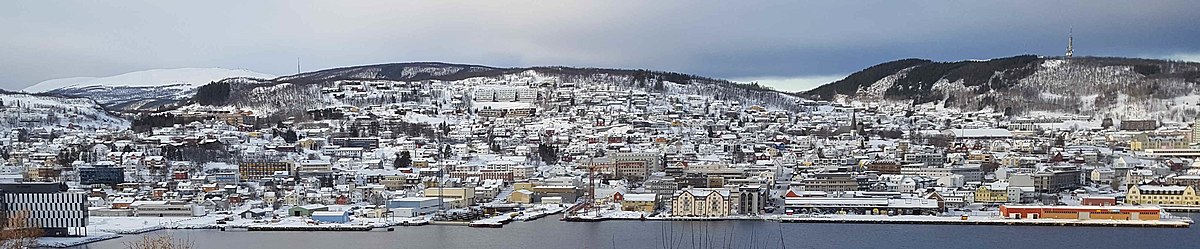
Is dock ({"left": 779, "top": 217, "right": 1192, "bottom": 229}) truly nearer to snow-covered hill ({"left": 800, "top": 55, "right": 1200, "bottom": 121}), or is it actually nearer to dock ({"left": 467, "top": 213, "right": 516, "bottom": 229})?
dock ({"left": 467, "top": 213, "right": 516, "bottom": 229})

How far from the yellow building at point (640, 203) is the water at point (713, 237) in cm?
111

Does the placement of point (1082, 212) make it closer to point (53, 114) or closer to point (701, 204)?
point (701, 204)

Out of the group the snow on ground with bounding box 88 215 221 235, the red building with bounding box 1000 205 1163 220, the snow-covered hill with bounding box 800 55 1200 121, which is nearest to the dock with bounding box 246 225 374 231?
the snow on ground with bounding box 88 215 221 235

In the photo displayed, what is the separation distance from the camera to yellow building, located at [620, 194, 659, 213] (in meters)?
11.4

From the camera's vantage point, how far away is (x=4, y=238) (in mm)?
6848

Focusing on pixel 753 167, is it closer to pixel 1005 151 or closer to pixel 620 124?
pixel 1005 151

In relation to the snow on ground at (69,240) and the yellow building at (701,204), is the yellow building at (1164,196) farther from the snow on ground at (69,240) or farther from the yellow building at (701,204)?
the snow on ground at (69,240)

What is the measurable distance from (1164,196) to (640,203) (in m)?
5.41

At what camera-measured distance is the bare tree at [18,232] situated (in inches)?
261

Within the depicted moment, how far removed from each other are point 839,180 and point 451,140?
32.5 ft

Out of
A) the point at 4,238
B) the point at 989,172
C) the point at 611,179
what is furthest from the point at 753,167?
the point at 4,238

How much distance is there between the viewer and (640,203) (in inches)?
455

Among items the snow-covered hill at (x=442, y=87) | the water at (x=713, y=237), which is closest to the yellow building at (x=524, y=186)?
the water at (x=713, y=237)

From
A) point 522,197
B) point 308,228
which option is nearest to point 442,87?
point 522,197
